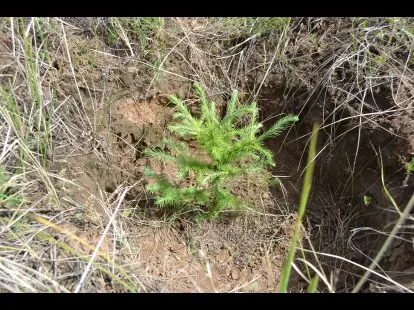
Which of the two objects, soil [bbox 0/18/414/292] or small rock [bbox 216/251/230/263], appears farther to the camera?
small rock [bbox 216/251/230/263]

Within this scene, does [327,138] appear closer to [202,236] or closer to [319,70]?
[319,70]

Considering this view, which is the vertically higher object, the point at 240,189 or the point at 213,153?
the point at 213,153

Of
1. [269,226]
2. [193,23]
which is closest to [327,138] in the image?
[269,226]

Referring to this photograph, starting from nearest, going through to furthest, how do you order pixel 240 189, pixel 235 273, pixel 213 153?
1. pixel 213 153
2. pixel 235 273
3. pixel 240 189

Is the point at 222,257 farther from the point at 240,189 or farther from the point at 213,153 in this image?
the point at 213,153

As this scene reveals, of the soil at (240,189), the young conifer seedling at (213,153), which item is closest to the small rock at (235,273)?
the soil at (240,189)

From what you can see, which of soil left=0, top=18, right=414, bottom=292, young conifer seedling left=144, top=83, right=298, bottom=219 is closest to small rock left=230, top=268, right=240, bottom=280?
soil left=0, top=18, right=414, bottom=292

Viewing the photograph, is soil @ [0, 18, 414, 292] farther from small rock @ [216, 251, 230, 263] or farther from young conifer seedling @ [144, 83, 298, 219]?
young conifer seedling @ [144, 83, 298, 219]

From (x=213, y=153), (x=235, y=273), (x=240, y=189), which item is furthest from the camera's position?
(x=240, y=189)

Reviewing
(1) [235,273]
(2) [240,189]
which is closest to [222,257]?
(1) [235,273]

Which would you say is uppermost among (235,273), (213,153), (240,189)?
(213,153)

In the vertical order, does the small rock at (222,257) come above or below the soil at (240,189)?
below

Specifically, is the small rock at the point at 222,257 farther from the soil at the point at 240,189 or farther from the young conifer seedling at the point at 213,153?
the young conifer seedling at the point at 213,153

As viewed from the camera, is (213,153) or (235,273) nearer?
(213,153)
